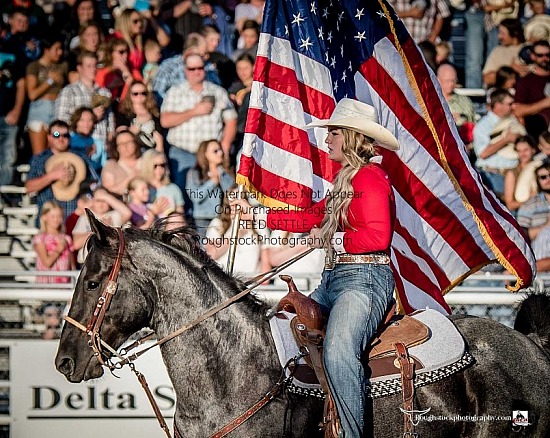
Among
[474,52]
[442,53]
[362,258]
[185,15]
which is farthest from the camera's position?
[474,52]

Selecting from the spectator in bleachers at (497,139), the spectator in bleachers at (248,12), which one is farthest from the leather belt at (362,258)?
the spectator in bleachers at (248,12)

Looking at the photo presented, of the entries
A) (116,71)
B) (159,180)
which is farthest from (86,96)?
(159,180)

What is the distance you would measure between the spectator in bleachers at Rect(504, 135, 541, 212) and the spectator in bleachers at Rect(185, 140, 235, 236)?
9.55 feet

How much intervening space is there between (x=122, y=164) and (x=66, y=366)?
15.5 feet

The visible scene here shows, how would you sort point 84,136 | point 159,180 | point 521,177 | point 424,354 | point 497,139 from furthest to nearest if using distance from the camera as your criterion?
point 497,139
point 84,136
point 521,177
point 159,180
point 424,354

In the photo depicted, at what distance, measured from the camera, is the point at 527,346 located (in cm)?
553

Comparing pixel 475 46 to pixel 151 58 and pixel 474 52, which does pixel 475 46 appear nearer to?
pixel 474 52

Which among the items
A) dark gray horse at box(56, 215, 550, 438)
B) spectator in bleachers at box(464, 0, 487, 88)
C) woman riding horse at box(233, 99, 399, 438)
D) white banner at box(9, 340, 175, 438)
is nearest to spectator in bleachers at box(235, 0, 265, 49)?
spectator in bleachers at box(464, 0, 487, 88)

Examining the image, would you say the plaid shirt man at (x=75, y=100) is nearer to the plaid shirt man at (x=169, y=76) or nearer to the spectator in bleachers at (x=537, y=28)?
the plaid shirt man at (x=169, y=76)

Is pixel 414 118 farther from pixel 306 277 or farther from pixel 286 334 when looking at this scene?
pixel 286 334

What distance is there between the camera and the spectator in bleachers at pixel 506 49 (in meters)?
10.3

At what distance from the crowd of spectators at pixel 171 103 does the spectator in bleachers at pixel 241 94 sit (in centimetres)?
2

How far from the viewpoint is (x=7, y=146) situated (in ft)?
32.5

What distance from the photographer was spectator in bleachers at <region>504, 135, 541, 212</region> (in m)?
9.28
